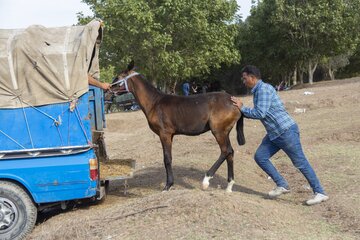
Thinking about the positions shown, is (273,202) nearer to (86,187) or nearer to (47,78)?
(86,187)

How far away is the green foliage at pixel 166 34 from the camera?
27734 millimetres

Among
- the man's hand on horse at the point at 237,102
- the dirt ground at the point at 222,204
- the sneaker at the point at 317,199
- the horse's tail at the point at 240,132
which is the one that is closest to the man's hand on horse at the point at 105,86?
the dirt ground at the point at 222,204

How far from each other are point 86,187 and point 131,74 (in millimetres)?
2462

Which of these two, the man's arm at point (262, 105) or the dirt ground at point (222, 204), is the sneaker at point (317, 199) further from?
the man's arm at point (262, 105)

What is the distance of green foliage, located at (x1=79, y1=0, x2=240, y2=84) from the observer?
2773 cm

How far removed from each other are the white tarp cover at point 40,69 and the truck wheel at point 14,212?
110 centimetres

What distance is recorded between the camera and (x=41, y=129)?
625 cm

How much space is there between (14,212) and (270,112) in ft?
12.5

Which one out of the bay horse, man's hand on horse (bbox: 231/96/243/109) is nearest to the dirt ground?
the bay horse

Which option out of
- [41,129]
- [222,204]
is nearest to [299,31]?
[222,204]

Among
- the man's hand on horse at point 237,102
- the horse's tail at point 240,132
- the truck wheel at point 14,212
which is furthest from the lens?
the horse's tail at point 240,132

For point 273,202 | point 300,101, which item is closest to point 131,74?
point 273,202

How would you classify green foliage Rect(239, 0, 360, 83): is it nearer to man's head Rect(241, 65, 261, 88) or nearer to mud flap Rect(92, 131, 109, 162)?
mud flap Rect(92, 131, 109, 162)

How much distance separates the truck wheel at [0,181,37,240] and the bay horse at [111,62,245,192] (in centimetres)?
245
